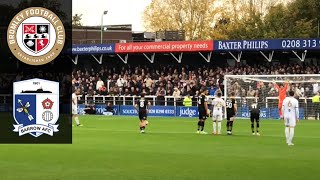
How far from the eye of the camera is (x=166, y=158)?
2097 cm

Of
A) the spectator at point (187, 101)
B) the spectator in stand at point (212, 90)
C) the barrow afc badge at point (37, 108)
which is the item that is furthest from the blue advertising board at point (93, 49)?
the barrow afc badge at point (37, 108)

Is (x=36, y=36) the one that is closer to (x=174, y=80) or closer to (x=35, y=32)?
(x=35, y=32)

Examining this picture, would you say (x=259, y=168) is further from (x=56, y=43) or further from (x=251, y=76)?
(x=251, y=76)

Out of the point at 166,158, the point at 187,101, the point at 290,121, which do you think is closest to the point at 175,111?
the point at 187,101

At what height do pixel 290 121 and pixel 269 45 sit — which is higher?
pixel 269 45

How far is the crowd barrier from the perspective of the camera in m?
46.7

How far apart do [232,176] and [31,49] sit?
43.4ft

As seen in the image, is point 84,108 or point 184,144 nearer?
point 184,144

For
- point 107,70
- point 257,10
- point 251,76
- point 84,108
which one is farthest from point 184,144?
point 257,10

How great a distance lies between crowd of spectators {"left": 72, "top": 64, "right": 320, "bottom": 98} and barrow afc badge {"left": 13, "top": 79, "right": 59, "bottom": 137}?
71.0 ft

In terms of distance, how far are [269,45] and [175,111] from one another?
8.53 meters

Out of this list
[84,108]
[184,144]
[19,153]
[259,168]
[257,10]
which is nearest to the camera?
[259,168]

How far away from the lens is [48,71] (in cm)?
5688

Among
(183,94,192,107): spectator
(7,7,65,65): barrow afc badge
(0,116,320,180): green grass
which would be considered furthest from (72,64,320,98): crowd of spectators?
(7,7,65,65): barrow afc badge
